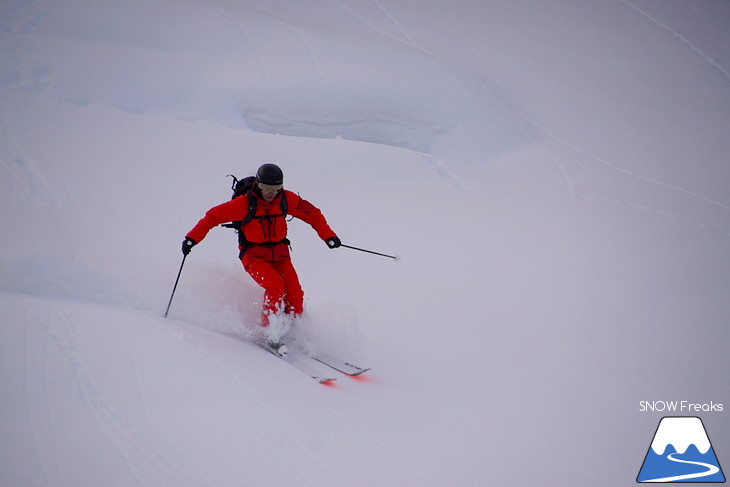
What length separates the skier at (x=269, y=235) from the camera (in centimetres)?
491

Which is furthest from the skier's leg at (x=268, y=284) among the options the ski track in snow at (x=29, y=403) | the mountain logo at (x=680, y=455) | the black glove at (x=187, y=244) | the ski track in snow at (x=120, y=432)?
the mountain logo at (x=680, y=455)

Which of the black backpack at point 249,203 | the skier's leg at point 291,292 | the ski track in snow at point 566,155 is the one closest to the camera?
the black backpack at point 249,203

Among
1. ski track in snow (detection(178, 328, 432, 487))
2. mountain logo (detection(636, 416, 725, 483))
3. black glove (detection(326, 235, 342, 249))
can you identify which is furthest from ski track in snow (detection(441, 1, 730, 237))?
ski track in snow (detection(178, 328, 432, 487))

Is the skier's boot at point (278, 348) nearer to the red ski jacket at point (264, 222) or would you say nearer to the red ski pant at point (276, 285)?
the red ski pant at point (276, 285)

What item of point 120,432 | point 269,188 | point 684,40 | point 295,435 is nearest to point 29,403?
point 120,432

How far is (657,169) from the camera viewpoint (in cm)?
858

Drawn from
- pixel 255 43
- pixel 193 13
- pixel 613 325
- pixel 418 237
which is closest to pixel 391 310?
pixel 418 237

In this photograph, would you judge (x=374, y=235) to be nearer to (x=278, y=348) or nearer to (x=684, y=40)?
(x=278, y=348)

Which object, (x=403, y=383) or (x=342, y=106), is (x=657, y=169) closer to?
(x=342, y=106)

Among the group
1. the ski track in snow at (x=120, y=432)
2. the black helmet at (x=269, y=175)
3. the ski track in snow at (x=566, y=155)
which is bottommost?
the ski track in snow at (x=120, y=432)

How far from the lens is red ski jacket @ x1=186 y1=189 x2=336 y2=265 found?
494 cm

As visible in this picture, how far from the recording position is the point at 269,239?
204 inches

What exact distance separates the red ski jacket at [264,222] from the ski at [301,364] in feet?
2.89

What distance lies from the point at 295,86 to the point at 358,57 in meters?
1.47
